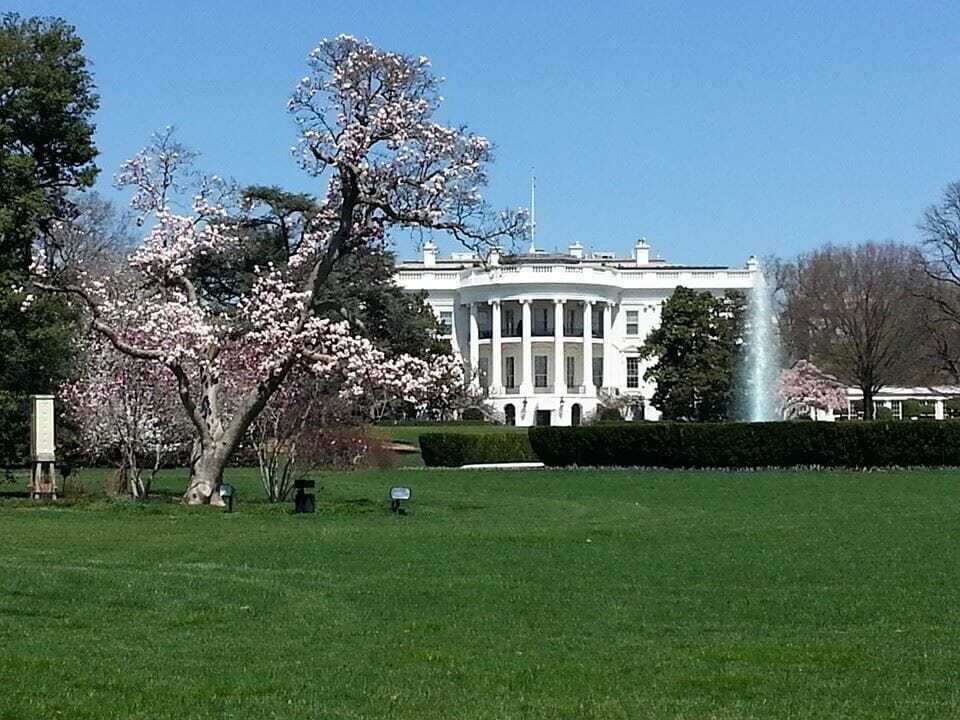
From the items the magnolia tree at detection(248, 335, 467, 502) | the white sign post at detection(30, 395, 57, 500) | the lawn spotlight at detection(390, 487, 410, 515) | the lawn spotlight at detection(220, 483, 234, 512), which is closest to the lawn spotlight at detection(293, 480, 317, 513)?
the lawn spotlight at detection(220, 483, 234, 512)

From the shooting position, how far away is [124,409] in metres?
30.5

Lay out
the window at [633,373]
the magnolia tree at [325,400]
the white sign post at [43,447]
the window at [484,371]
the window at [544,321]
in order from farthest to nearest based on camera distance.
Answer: the window at [544,321], the window at [633,373], the window at [484,371], the white sign post at [43,447], the magnolia tree at [325,400]

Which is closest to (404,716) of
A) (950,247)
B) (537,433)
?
(537,433)

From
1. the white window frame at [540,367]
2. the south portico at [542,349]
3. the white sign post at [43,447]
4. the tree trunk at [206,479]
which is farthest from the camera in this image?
the white window frame at [540,367]

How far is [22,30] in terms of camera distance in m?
32.3

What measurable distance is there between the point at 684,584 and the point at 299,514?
1158cm

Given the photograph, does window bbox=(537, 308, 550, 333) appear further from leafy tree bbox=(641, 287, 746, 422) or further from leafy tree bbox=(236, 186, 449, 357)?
leafy tree bbox=(236, 186, 449, 357)

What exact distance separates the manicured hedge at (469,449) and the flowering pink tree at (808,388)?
2480 cm

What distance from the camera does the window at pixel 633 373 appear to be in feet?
306

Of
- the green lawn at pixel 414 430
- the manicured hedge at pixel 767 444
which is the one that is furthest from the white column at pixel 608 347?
the manicured hedge at pixel 767 444

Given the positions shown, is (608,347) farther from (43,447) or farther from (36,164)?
(43,447)

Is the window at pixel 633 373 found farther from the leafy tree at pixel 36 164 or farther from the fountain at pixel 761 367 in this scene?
the leafy tree at pixel 36 164

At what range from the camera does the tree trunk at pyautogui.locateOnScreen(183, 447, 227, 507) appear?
26.0 m

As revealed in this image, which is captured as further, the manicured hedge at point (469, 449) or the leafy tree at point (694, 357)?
the leafy tree at point (694, 357)
